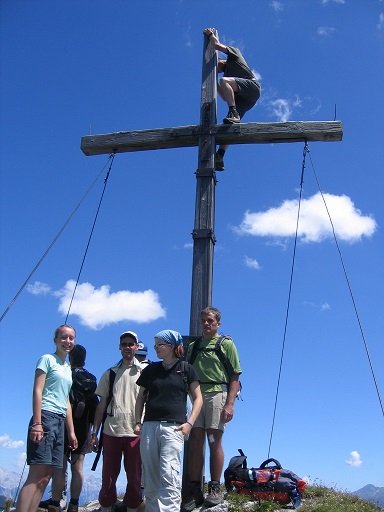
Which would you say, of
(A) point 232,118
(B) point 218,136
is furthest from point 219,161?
(A) point 232,118

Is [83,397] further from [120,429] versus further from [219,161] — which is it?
[219,161]

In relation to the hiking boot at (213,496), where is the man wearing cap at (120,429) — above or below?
above

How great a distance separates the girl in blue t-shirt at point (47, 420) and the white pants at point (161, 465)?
33.2 inches

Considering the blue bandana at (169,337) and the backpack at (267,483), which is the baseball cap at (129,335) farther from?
the backpack at (267,483)

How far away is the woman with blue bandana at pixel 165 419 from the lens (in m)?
4.64

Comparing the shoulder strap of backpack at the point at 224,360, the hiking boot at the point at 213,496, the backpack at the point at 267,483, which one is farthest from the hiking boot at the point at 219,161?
the hiking boot at the point at 213,496

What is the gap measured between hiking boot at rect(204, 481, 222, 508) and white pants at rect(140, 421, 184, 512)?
37.8 inches

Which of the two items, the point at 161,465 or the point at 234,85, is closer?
the point at 161,465

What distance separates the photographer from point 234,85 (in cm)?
775

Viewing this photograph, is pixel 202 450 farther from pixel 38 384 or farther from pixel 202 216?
pixel 202 216

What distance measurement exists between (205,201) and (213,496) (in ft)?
11.8

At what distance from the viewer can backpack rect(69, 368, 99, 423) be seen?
6.03 metres

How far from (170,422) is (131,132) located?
4.57 m

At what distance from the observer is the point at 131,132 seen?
7898 mm
